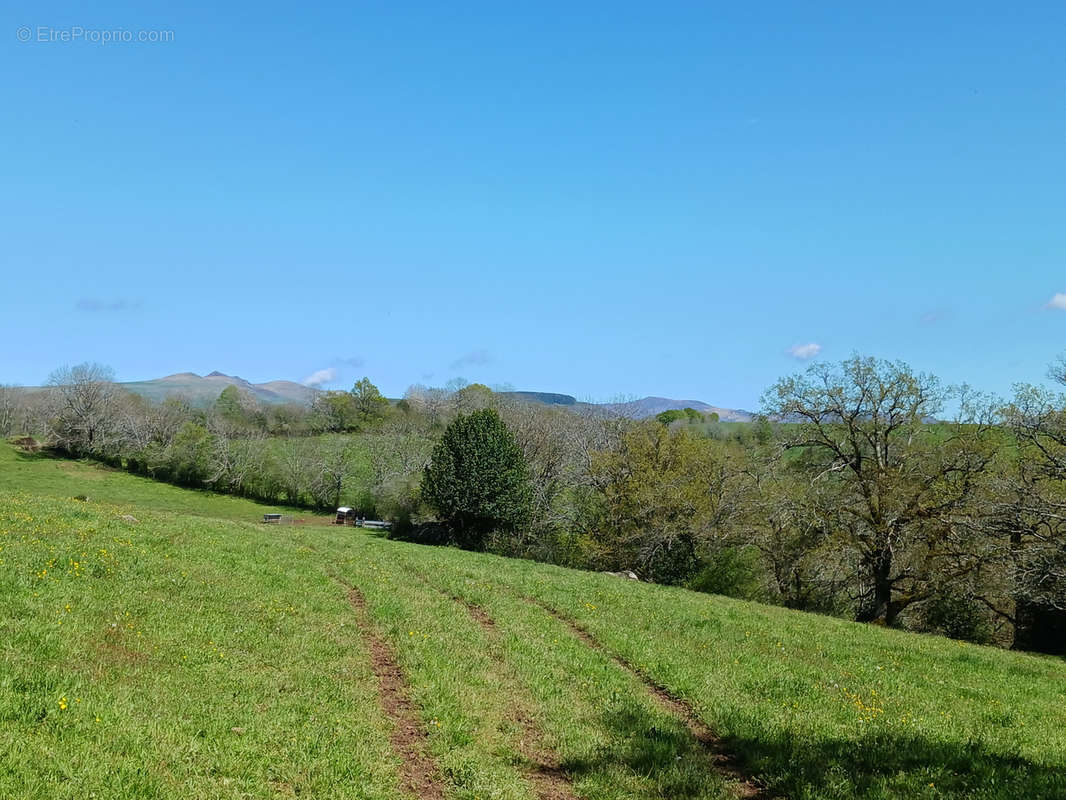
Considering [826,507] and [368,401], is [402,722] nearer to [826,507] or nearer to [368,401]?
[826,507]

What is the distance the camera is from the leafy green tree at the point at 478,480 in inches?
2083

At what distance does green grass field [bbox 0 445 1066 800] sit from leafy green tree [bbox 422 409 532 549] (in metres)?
32.3

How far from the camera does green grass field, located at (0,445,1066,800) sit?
8.35 m

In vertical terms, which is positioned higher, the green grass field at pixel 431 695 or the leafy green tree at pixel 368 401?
the leafy green tree at pixel 368 401

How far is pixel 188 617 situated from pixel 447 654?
4.93 m

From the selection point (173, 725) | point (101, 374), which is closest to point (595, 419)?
point (173, 725)

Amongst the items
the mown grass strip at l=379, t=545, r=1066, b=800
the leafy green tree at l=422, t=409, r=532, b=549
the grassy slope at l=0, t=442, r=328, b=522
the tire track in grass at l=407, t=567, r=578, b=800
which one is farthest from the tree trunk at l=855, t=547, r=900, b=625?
the grassy slope at l=0, t=442, r=328, b=522

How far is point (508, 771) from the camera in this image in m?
9.15

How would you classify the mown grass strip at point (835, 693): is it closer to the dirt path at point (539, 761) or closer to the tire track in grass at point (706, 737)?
the tire track in grass at point (706, 737)

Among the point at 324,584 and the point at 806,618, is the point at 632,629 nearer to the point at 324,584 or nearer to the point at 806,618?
the point at 324,584

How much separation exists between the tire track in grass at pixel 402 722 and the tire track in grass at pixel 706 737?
159 inches

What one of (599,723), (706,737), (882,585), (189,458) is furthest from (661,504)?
(189,458)

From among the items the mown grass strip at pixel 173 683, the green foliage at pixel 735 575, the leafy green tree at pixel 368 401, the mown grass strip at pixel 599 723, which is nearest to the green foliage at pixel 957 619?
the green foliage at pixel 735 575

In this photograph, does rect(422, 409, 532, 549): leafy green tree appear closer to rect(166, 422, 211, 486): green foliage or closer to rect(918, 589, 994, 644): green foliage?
rect(918, 589, 994, 644): green foliage
